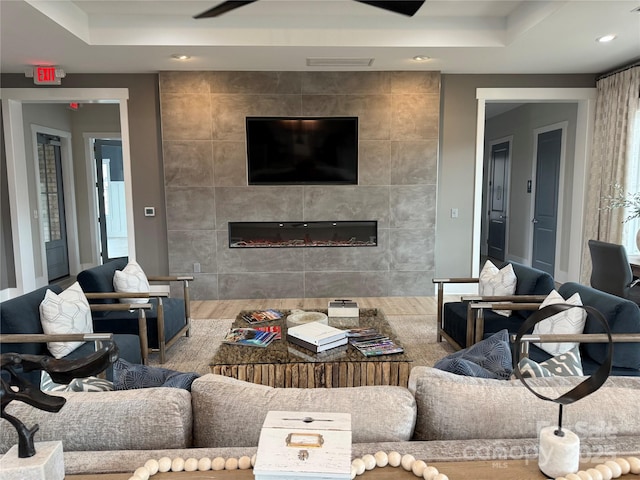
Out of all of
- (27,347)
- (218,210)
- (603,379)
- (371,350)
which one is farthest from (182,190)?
(603,379)

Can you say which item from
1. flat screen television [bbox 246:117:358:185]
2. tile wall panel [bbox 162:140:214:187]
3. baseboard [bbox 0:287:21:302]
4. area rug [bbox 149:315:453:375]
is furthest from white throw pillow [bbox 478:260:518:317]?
baseboard [bbox 0:287:21:302]

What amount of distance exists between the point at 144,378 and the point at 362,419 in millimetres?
765

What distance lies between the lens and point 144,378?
1.45 meters

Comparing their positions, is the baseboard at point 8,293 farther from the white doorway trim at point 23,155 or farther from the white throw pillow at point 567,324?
the white throw pillow at point 567,324

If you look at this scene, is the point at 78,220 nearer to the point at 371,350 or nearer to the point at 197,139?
the point at 197,139

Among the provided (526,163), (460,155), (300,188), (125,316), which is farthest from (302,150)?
(526,163)

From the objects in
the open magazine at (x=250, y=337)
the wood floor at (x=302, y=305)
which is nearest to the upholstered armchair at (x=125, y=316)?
the open magazine at (x=250, y=337)

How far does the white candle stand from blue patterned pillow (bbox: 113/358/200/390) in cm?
104

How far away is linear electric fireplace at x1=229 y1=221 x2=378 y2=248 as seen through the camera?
5.32 metres

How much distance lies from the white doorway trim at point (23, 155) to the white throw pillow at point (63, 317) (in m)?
2.77

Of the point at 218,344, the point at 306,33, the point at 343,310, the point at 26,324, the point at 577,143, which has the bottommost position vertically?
the point at 218,344

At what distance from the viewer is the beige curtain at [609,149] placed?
473 centimetres

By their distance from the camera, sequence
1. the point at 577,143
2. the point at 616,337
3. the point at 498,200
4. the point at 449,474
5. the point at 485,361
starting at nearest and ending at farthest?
1. the point at 449,474
2. the point at 485,361
3. the point at 616,337
4. the point at 577,143
5. the point at 498,200

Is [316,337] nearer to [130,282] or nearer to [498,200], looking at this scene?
[130,282]
